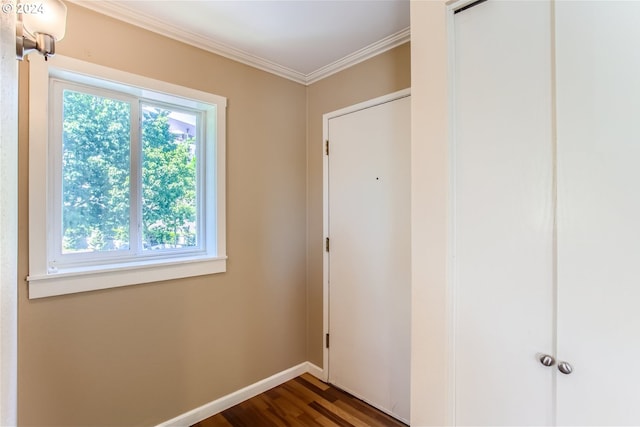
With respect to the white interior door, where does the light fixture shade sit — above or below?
above

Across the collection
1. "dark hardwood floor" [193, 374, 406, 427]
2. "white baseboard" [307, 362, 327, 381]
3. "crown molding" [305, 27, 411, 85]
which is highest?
"crown molding" [305, 27, 411, 85]

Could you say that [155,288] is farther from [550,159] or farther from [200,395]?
[550,159]

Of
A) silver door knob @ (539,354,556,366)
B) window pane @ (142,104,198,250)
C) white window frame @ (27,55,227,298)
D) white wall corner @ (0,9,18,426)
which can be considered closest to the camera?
white wall corner @ (0,9,18,426)

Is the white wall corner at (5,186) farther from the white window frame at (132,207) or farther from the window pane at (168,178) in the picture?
the window pane at (168,178)

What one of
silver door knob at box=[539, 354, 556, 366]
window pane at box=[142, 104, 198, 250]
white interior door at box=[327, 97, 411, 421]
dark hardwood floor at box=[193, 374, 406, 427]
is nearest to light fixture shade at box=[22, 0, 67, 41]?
window pane at box=[142, 104, 198, 250]

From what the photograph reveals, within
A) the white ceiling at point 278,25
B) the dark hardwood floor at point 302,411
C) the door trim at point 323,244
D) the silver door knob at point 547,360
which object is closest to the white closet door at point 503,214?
the silver door knob at point 547,360

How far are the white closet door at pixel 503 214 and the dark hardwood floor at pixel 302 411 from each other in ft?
3.65

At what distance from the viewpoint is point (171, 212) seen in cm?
196

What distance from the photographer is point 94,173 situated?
1.67 metres

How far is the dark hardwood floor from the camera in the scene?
1904 millimetres

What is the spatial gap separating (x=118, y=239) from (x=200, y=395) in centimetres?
113
